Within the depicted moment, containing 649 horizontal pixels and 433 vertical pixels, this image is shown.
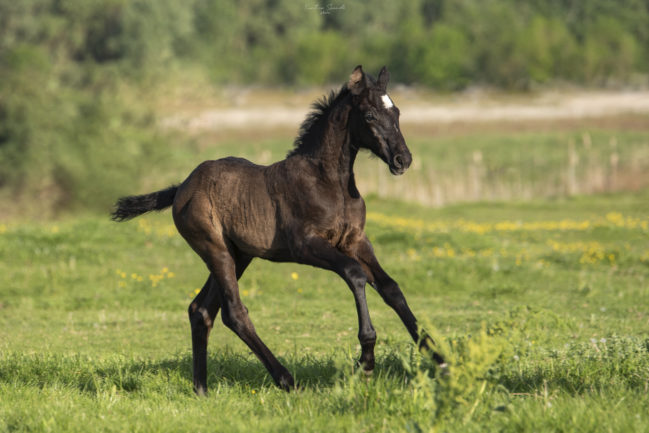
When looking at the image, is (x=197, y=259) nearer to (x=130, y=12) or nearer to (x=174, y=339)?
(x=174, y=339)

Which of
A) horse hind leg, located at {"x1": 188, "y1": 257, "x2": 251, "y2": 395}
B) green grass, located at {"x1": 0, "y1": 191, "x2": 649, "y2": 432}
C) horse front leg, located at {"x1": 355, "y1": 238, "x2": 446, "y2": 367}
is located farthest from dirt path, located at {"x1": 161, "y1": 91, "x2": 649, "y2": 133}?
horse front leg, located at {"x1": 355, "y1": 238, "x2": 446, "y2": 367}

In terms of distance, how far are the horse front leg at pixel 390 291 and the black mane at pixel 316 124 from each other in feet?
2.91

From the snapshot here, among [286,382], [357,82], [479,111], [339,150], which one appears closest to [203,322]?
[286,382]

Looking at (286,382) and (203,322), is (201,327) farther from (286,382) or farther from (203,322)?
(286,382)

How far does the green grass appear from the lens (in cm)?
555

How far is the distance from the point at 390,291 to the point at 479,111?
53.9 meters

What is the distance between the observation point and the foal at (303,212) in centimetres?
643

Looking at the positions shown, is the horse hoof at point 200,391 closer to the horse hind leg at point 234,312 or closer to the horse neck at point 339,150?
the horse hind leg at point 234,312

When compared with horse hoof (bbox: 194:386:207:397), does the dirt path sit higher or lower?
higher

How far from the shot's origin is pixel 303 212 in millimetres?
6633

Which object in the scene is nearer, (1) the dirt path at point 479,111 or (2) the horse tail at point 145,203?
(2) the horse tail at point 145,203

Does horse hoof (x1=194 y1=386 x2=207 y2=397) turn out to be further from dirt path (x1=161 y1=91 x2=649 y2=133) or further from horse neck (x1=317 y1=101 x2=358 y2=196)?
dirt path (x1=161 y1=91 x2=649 y2=133)

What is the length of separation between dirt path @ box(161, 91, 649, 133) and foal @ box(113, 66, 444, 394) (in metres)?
41.2

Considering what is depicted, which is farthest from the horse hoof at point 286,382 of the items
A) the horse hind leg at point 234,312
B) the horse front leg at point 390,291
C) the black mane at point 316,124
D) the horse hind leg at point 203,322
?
the black mane at point 316,124
